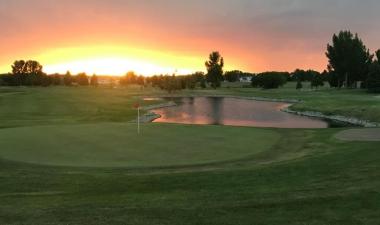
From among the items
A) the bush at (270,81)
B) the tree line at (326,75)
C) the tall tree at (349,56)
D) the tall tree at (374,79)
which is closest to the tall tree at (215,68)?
the tree line at (326,75)

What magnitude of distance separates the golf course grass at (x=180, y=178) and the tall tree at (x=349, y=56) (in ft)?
282

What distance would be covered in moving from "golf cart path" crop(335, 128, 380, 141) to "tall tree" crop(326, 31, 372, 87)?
3308 inches

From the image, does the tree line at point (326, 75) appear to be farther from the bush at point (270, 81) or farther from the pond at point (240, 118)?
the pond at point (240, 118)

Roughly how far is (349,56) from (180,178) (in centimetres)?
9914

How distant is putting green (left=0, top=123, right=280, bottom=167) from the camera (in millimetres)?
16281

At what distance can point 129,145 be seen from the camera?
18.9 m

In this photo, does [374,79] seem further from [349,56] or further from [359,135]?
[359,135]

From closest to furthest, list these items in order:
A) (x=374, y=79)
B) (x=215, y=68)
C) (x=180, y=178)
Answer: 1. (x=180, y=178)
2. (x=374, y=79)
3. (x=215, y=68)

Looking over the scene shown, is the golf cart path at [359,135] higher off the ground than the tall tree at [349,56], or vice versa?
the tall tree at [349,56]

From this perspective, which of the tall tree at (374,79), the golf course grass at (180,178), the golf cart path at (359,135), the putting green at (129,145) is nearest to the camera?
the golf course grass at (180,178)

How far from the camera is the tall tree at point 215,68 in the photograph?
166375mm

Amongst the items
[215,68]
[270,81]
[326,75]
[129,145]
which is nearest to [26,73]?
[215,68]

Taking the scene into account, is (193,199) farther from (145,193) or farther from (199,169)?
(199,169)

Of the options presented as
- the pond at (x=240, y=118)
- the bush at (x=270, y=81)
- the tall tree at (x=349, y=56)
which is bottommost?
the pond at (x=240, y=118)
